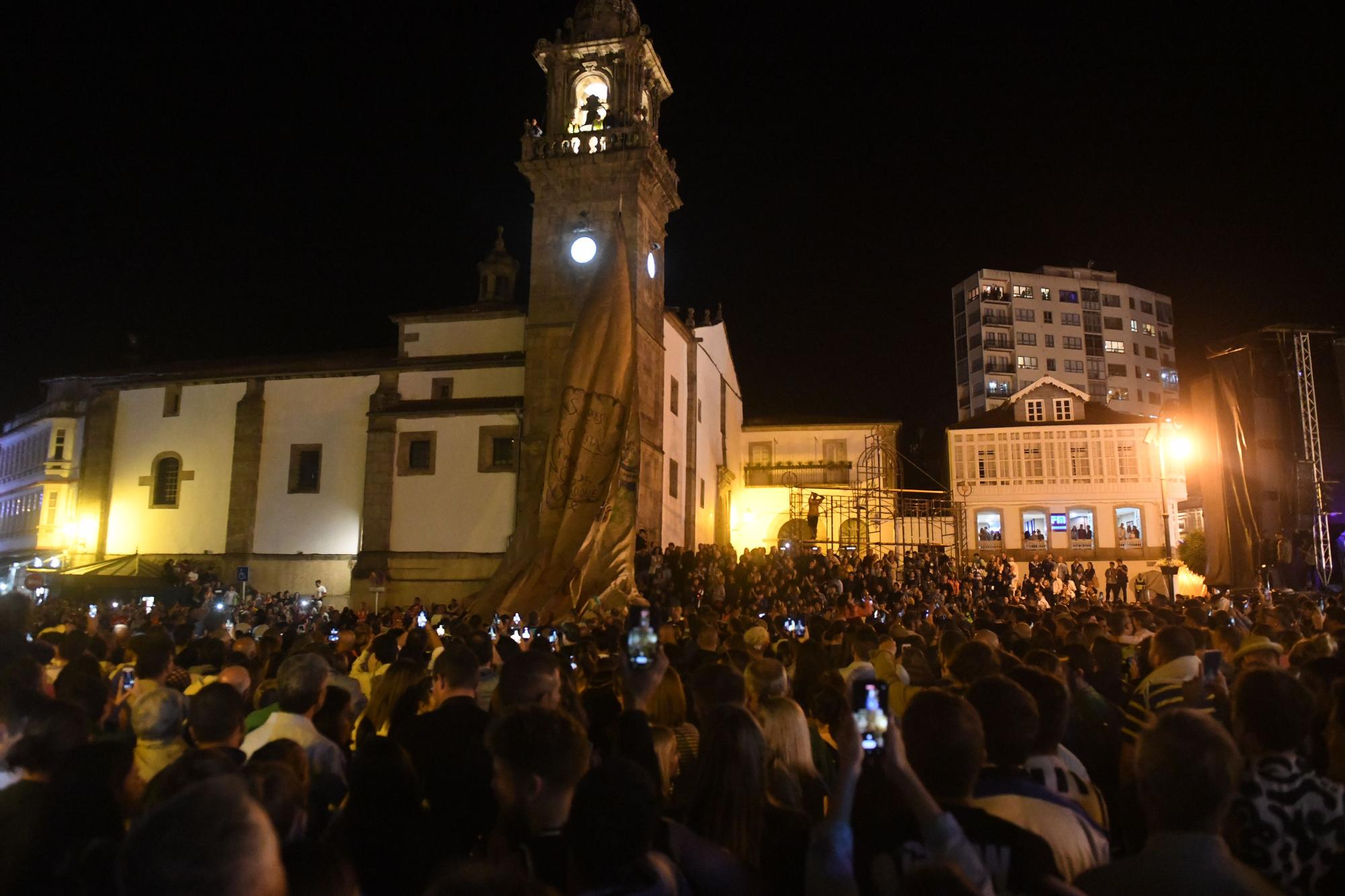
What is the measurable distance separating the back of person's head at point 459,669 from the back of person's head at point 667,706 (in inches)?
40.1

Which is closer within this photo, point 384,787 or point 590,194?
point 384,787

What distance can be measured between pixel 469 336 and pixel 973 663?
3118 centimetres

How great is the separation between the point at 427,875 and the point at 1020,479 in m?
49.4

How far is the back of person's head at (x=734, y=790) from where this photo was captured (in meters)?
3.61

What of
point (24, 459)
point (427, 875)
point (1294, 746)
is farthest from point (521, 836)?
point (24, 459)

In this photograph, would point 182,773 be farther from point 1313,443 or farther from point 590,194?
point 590,194

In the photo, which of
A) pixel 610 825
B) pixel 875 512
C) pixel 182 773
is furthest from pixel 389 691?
pixel 875 512

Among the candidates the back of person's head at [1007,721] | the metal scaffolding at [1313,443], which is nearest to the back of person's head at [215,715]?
the back of person's head at [1007,721]

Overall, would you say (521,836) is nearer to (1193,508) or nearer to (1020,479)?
(1193,508)

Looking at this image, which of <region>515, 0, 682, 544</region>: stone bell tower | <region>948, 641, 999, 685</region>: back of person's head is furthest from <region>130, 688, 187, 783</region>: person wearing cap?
<region>515, 0, 682, 544</region>: stone bell tower

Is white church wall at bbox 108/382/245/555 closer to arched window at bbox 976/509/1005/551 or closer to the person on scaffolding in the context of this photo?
the person on scaffolding

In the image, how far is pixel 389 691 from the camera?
6121mm

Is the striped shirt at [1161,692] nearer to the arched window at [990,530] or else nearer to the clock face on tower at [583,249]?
the clock face on tower at [583,249]

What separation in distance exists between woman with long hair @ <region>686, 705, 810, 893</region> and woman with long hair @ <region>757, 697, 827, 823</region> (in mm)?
442
